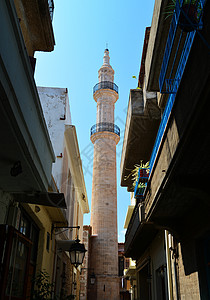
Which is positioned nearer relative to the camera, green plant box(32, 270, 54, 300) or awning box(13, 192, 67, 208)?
awning box(13, 192, 67, 208)

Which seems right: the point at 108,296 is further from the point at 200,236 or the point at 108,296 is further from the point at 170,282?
the point at 200,236

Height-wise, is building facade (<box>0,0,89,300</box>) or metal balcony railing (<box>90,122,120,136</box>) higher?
metal balcony railing (<box>90,122,120,136</box>)

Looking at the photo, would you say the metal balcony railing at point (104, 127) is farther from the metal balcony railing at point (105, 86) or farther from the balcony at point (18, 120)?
the balcony at point (18, 120)

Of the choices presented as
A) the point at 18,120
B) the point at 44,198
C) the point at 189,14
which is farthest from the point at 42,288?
the point at 189,14

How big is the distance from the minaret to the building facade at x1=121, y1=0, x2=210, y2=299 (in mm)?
14885

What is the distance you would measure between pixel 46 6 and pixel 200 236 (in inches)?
230

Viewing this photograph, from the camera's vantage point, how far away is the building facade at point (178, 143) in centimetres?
335

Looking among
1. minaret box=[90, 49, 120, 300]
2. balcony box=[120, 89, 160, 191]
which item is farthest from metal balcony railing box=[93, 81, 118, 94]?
balcony box=[120, 89, 160, 191]

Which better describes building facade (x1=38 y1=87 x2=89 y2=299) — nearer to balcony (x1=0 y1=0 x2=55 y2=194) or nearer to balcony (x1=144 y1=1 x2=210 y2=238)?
balcony (x1=144 y1=1 x2=210 y2=238)

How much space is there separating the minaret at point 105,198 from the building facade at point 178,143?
1489 centimetres

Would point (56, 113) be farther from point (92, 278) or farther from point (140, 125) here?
point (92, 278)

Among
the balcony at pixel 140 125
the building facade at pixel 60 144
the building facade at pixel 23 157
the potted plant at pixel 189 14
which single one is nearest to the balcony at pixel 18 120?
the building facade at pixel 23 157

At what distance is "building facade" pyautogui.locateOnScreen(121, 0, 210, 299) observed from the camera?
3352mm

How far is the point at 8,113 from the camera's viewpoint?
3305 mm
